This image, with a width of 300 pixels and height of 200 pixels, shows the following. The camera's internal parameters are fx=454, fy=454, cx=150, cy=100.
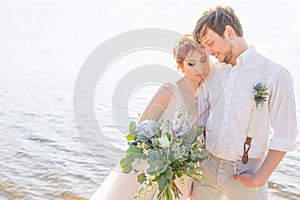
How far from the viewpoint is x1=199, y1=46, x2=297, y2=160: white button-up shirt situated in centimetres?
265

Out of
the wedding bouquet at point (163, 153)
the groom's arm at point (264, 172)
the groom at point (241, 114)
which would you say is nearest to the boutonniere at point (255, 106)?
the groom at point (241, 114)

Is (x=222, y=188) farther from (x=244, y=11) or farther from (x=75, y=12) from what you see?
(x=75, y=12)

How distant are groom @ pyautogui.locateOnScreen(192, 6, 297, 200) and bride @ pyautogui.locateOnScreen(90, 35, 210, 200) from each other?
17 centimetres

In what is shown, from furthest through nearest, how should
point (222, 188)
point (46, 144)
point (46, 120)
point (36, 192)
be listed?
point (46, 120) < point (46, 144) < point (36, 192) < point (222, 188)

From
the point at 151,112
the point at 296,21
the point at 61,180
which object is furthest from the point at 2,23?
the point at 151,112

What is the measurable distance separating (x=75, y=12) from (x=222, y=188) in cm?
2129

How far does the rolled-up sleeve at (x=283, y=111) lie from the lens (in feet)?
8.63

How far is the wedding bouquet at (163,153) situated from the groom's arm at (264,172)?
1.17 feet

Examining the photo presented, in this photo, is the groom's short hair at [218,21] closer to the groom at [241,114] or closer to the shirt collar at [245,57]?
the groom at [241,114]

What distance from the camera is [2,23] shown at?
23328mm

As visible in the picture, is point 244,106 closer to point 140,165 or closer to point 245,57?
point 245,57

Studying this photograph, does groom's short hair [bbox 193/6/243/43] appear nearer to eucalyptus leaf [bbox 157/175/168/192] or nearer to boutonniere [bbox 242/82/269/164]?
boutonniere [bbox 242/82/269/164]

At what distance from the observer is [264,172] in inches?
108

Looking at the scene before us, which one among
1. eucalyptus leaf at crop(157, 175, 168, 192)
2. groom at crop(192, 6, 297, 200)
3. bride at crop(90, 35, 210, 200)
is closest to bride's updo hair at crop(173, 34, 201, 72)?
bride at crop(90, 35, 210, 200)
